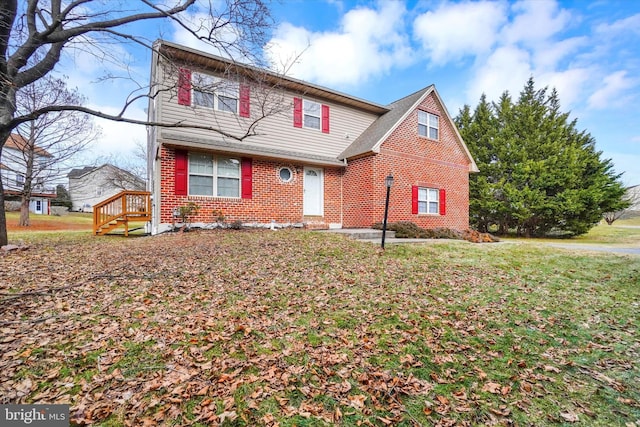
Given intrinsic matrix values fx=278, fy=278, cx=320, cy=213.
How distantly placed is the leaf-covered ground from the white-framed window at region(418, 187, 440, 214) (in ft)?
22.7

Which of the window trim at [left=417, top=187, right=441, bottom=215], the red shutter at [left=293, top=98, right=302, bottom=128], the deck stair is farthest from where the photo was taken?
the window trim at [left=417, top=187, right=441, bottom=215]

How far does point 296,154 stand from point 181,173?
165 inches

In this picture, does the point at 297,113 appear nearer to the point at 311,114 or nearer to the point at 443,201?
the point at 311,114

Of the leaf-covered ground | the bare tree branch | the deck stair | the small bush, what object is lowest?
the leaf-covered ground

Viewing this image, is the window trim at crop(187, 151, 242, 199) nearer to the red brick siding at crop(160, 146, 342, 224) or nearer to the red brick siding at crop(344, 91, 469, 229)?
the red brick siding at crop(160, 146, 342, 224)

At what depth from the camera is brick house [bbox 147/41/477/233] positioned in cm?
888

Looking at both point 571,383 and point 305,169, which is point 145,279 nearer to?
point 571,383

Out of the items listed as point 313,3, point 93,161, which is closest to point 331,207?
point 313,3

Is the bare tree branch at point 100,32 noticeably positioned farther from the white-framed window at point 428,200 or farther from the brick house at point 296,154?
the white-framed window at point 428,200

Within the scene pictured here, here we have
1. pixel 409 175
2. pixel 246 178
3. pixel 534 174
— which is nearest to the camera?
pixel 246 178

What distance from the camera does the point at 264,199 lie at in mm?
10453

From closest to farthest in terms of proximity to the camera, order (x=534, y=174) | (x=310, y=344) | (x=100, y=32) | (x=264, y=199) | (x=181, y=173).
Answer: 1. (x=310, y=344)
2. (x=100, y=32)
3. (x=181, y=173)
4. (x=264, y=199)
5. (x=534, y=174)

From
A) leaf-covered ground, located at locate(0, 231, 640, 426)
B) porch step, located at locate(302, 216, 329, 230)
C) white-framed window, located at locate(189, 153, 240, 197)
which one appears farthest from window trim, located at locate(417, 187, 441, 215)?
white-framed window, located at locate(189, 153, 240, 197)

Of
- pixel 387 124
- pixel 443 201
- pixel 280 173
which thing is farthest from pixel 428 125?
pixel 280 173
